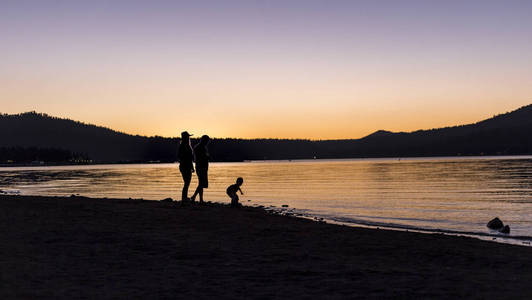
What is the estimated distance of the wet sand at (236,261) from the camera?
8203mm

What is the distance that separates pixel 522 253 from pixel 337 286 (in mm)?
6602

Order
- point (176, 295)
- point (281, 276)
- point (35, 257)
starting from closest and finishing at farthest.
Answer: point (176, 295)
point (281, 276)
point (35, 257)

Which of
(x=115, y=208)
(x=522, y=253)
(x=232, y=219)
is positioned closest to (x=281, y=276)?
(x=522, y=253)

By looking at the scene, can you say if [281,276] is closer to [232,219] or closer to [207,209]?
[232,219]

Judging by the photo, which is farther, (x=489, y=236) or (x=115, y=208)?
(x=115, y=208)

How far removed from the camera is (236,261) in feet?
34.6

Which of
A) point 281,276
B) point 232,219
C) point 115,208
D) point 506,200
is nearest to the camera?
point 281,276

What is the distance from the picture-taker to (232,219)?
57.3ft

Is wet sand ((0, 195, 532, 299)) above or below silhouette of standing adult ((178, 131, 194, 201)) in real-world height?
below

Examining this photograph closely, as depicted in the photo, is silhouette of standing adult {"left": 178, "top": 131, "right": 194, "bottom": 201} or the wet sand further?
silhouette of standing adult {"left": 178, "top": 131, "right": 194, "bottom": 201}

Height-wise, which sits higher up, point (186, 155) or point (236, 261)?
point (186, 155)

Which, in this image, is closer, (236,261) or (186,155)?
(236,261)

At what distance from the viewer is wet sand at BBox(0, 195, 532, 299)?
8.20 meters

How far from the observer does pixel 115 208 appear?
778 inches
